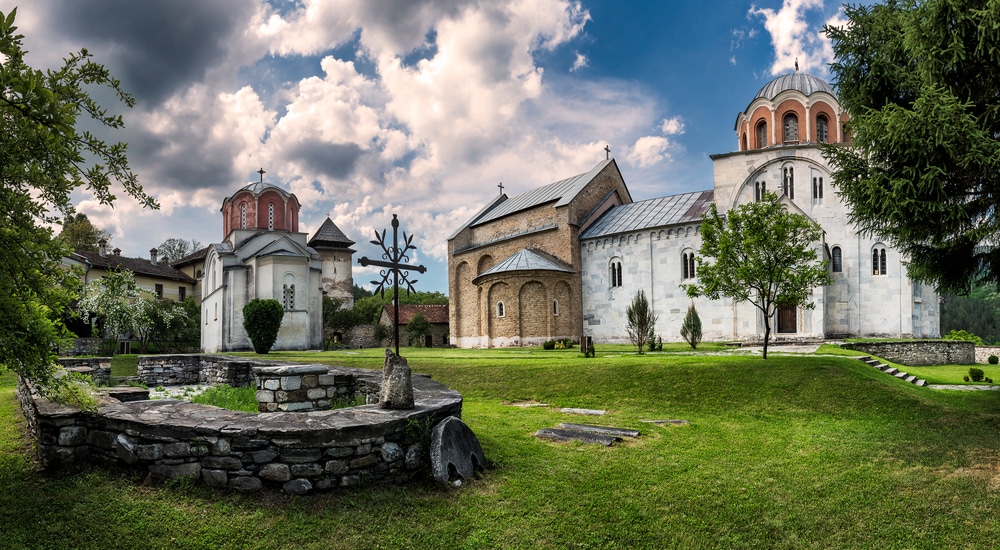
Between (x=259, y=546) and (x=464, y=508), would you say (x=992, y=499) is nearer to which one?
(x=464, y=508)

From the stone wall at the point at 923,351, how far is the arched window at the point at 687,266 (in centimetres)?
794

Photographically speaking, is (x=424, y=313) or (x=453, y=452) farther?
(x=424, y=313)

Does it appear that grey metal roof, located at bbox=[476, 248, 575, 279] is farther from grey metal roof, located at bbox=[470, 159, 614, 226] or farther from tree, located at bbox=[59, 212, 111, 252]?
tree, located at bbox=[59, 212, 111, 252]

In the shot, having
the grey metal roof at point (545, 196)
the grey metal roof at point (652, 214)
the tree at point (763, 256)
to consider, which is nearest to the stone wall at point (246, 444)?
the tree at point (763, 256)

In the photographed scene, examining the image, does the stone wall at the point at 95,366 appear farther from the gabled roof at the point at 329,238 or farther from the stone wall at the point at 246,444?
the gabled roof at the point at 329,238

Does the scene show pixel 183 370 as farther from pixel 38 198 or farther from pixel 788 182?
pixel 788 182

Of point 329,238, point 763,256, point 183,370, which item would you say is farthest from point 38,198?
point 329,238

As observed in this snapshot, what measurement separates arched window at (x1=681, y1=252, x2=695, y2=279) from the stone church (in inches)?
2.0

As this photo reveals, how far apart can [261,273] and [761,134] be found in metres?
27.6

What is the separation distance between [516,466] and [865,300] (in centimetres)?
2447

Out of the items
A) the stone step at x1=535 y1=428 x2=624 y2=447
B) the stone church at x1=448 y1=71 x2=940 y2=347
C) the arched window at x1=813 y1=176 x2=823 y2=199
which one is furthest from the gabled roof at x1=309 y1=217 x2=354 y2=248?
the stone step at x1=535 y1=428 x2=624 y2=447

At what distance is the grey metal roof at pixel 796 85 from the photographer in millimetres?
27234

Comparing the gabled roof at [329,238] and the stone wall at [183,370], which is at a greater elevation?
the gabled roof at [329,238]

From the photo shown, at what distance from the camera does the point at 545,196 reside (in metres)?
35.8
